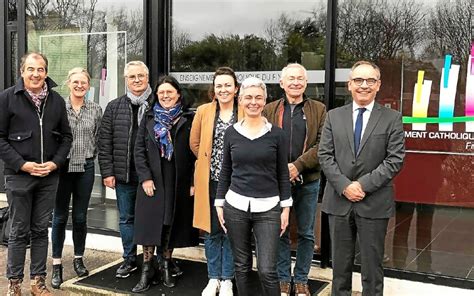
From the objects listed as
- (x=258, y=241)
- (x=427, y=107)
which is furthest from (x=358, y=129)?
(x=427, y=107)

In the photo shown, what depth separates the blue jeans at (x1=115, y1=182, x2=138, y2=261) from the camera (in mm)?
5027

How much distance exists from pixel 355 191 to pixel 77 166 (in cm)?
256

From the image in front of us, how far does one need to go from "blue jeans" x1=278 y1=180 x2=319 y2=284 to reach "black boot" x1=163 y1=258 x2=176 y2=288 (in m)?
0.95

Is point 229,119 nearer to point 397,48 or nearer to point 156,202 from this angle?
point 156,202

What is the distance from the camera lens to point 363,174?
148 inches

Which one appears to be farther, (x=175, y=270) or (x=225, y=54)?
→ (x=225, y=54)

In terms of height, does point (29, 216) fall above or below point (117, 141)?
below

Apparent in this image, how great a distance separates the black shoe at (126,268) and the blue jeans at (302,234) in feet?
4.76

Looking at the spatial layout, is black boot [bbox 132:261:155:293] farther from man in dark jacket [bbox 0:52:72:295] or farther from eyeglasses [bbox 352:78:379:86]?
eyeglasses [bbox 352:78:379:86]

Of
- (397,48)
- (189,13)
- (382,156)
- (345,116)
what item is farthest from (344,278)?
(189,13)

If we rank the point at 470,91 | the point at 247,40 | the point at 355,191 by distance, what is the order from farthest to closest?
the point at 247,40
the point at 470,91
the point at 355,191

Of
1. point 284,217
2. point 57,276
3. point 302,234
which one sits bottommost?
point 57,276

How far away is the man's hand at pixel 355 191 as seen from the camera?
3701 millimetres

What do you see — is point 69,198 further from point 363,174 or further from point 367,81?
point 367,81
